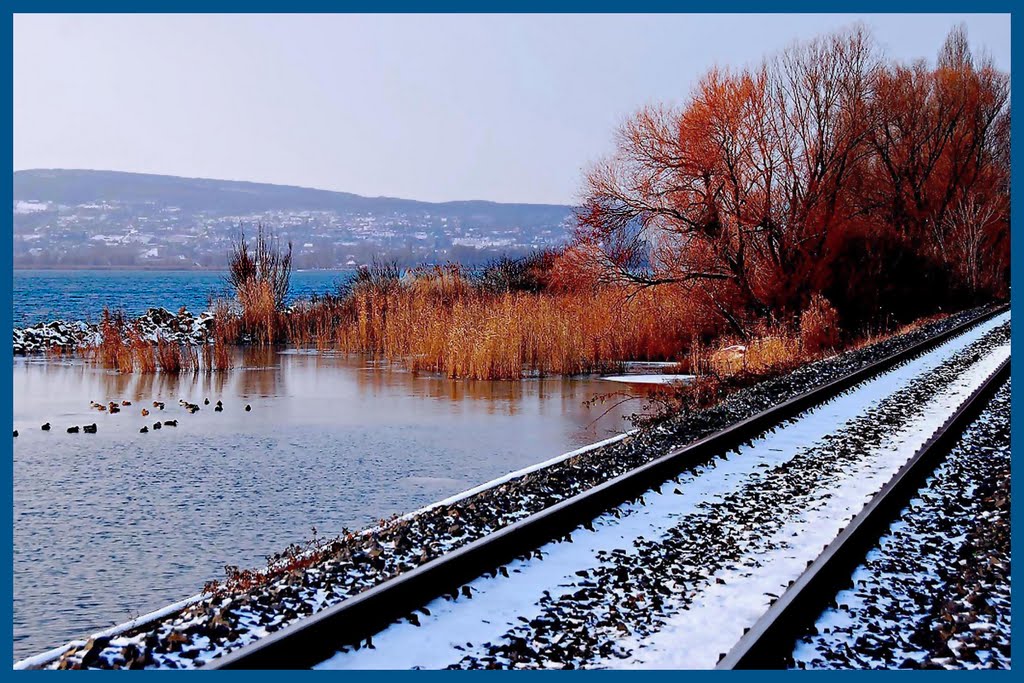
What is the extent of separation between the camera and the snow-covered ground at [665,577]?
388cm

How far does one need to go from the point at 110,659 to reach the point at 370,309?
20.2 metres

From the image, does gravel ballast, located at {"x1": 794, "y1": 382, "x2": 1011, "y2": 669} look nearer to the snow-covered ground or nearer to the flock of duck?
the snow-covered ground

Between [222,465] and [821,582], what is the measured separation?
6.38 metres

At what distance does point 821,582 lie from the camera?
4.33 metres

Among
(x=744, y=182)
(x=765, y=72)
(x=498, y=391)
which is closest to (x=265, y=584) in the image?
(x=498, y=391)

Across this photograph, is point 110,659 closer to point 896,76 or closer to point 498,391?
point 498,391

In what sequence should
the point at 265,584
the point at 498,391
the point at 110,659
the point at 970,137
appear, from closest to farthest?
Answer: the point at 110,659, the point at 265,584, the point at 498,391, the point at 970,137

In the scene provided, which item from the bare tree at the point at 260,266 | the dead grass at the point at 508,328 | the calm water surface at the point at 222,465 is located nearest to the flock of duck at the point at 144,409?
the calm water surface at the point at 222,465

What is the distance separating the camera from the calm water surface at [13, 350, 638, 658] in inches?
233

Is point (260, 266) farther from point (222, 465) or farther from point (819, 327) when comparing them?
point (222, 465)

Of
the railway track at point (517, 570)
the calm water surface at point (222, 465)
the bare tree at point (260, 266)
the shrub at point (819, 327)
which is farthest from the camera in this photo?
the bare tree at point (260, 266)

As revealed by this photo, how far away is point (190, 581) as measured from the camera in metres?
5.74

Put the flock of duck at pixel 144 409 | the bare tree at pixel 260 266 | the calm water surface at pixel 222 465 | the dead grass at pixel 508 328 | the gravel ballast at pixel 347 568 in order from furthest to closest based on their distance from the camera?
the bare tree at pixel 260 266, the dead grass at pixel 508 328, the flock of duck at pixel 144 409, the calm water surface at pixel 222 465, the gravel ballast at pixel 347 568

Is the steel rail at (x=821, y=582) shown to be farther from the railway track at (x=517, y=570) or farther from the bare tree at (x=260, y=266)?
the bare tree at (x=260, y=266)
